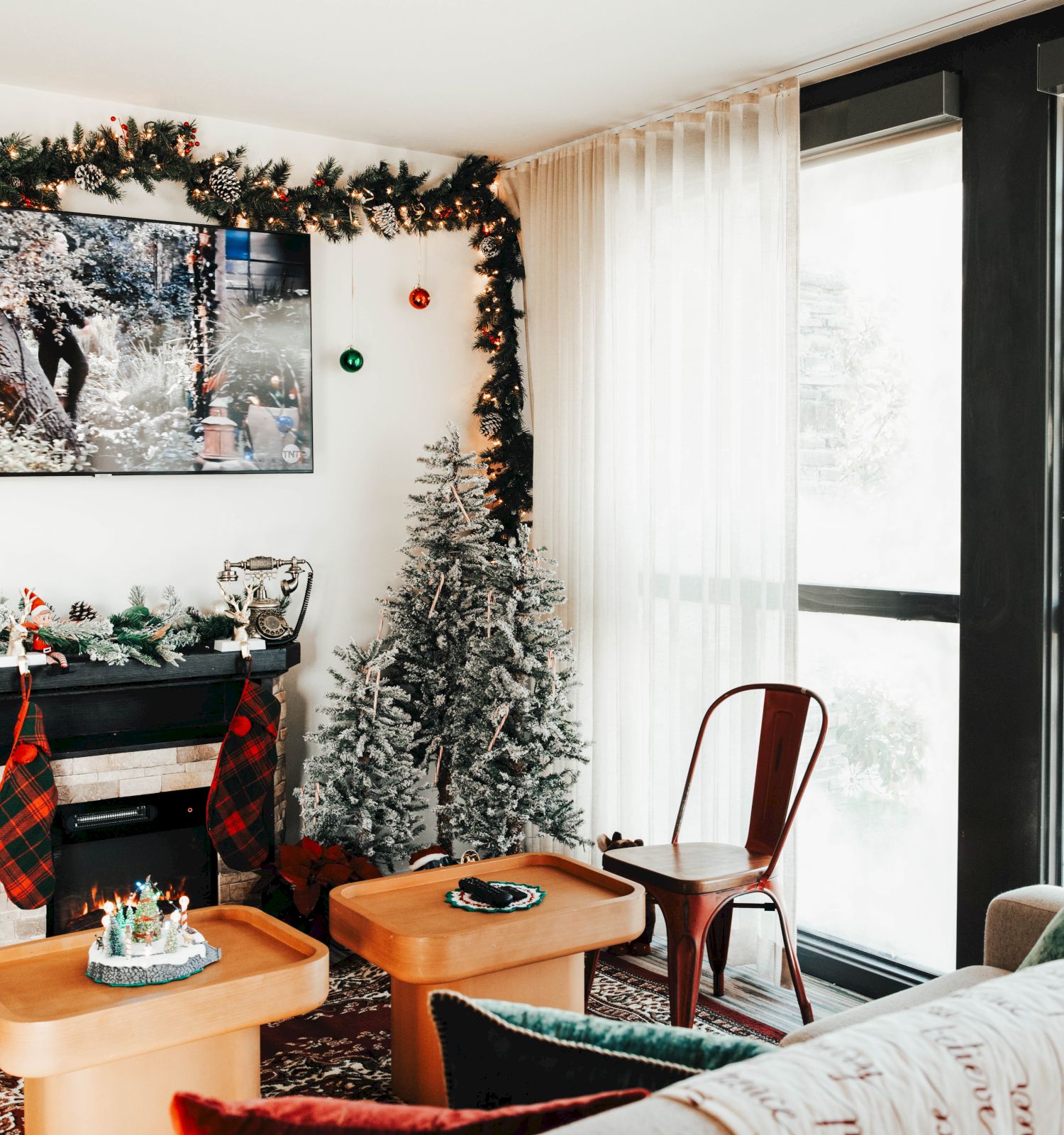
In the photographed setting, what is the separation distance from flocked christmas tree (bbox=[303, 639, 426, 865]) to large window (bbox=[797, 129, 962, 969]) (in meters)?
1.30

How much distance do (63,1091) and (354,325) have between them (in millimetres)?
2853

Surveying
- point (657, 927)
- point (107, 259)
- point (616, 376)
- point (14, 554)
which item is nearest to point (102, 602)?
point (14, 554)

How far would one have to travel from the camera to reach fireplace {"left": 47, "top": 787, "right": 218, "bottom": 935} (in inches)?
138

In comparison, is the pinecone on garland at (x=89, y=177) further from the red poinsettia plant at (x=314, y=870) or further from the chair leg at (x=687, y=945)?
the chair leg at (x=687, y=945)

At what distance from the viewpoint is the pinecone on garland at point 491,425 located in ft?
14.7

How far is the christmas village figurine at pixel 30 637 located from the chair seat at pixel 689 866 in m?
1.74

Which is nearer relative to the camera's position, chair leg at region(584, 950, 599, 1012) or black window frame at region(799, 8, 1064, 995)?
black window frame at region(799, 8, 1064, 995)

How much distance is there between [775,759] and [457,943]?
1202 mm

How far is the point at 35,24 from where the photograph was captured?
122 inches

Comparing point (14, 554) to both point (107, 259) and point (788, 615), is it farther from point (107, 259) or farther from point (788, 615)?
point (788, 615)

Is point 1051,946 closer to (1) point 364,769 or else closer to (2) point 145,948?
(2) point 145,948

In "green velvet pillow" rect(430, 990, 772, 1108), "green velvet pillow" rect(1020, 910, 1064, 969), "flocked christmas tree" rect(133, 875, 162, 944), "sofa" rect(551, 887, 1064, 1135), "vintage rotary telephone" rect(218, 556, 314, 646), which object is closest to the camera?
"sofa" rect(551, 887, 1064, 1135)

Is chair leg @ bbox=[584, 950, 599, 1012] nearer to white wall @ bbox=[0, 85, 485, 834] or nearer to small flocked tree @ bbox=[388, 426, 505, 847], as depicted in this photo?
small flocked tree @ bbox=[388, 426, 505, 847]

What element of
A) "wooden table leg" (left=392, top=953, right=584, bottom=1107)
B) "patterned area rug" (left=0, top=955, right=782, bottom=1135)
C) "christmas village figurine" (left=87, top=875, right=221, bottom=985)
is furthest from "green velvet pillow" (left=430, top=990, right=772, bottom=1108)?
"patterned area rug" (left=0, top=955, right=782, bottom=1135)
